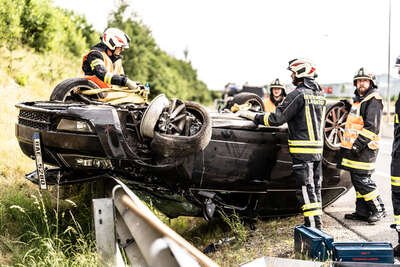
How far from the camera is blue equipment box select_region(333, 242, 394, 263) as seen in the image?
12.0 feet

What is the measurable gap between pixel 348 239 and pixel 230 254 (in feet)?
3.98

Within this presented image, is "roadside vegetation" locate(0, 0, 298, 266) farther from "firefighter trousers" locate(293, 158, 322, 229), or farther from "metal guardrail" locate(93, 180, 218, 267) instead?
"firefighter trousers" locate(293, 158, 322, 229)

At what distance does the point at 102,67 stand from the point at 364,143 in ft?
9.85

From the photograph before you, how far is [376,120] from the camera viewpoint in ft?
17.6

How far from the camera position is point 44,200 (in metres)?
5.29

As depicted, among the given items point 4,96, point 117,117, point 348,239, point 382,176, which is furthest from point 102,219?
point 4,96

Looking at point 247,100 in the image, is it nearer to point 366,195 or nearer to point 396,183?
point 366,195

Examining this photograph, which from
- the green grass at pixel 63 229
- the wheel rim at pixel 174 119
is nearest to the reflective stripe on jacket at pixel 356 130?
the green grass at pixel 63 229

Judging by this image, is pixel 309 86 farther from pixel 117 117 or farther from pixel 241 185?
pixel 117 117

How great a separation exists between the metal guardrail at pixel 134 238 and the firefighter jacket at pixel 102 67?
6.69 feet

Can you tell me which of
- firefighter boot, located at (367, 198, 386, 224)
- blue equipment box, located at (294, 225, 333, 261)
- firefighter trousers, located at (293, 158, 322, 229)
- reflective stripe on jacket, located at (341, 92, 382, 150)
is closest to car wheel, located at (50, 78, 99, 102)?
firefighter trousers, located at (293, 158, 322, 229)

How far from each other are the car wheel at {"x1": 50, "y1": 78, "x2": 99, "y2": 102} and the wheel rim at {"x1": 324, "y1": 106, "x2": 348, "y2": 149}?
274 centimetres

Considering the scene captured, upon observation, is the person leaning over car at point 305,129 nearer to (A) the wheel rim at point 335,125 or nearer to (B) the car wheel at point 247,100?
(A) the wheel rim at point 335,125

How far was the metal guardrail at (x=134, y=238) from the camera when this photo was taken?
2.57 meters
